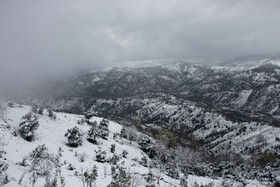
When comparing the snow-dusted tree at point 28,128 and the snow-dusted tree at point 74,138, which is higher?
the snow-dusted tree at point 28,128

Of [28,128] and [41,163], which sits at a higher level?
[28,128]

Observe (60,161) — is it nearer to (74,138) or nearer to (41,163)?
(41,163)

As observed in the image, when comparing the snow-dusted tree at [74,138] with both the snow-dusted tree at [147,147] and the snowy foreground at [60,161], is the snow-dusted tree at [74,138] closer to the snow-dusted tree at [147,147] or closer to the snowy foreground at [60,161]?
the snowy foreground at [60,161]

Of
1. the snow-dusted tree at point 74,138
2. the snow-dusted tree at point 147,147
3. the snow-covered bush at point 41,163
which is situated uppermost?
the snow-covered bush at point 41,163

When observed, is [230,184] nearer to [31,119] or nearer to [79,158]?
[79,158]

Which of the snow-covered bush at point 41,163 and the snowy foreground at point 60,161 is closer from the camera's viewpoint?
the snowy foreground at point 60,161

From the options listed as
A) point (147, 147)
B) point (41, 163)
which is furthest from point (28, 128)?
point (147, 147)

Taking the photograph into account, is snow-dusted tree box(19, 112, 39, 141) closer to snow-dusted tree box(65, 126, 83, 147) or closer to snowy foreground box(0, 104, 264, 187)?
snowy foreground box(0, 104, 264, 187)

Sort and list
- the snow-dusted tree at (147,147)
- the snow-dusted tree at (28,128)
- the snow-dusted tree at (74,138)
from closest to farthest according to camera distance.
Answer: the snow-dusted tree at (28,128) < the snow-dusted tree at (74,138) < the snow-dusted tree at (147,147)

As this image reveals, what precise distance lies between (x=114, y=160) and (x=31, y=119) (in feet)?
84.3

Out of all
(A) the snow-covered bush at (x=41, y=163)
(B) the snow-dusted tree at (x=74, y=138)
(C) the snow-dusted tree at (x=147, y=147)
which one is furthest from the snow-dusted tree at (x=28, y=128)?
(C) the snow-dusted tree at (x=147, y=147)

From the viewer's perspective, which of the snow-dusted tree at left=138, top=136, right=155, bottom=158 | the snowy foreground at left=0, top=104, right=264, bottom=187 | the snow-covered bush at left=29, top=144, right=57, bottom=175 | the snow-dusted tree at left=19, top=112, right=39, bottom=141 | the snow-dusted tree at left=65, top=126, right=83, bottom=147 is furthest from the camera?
the snow-dusted tree at left=138, top=136, right=155, bottom=158

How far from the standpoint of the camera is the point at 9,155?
28.2m

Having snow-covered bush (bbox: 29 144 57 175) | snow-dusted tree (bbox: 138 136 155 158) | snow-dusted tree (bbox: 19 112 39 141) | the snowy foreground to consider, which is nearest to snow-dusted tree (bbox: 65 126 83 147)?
the snowy foreground
